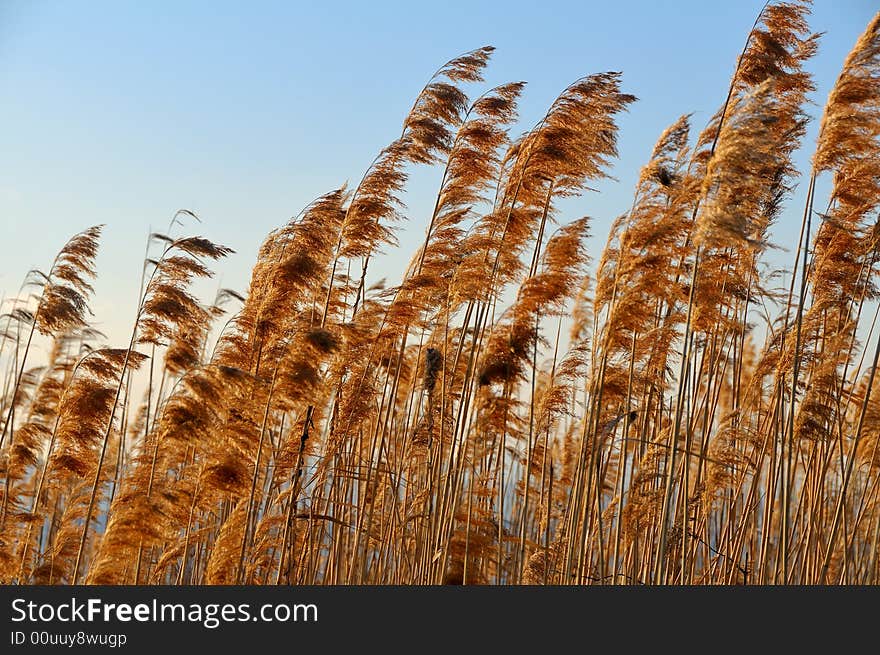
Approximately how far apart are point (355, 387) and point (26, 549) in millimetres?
2886

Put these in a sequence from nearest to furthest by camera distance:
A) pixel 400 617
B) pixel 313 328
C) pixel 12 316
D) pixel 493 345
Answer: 1. pixel 400 617
2. pixel 313 328
3. pixel 493 345
4. pixel 12 316

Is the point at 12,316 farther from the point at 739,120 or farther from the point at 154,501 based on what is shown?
the point at 739,120

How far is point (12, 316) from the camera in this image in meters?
6.08

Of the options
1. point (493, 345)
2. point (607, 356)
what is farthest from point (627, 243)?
point (493, 345)

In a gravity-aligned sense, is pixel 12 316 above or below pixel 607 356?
above

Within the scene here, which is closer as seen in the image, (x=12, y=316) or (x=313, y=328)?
(x=313, y=328)

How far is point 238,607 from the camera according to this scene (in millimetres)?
4410

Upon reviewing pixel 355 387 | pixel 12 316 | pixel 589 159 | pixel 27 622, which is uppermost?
pixel 589 159

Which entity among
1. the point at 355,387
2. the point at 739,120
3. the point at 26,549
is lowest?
the point at 26,549

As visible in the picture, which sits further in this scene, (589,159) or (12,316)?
(12,316)

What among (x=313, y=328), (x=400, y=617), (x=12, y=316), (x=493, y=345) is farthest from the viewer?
(x=12, y=316)

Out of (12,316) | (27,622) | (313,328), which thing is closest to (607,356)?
(313,328)

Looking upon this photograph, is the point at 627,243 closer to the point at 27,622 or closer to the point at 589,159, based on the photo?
the point at 589,159

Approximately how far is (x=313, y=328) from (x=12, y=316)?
2.60m
